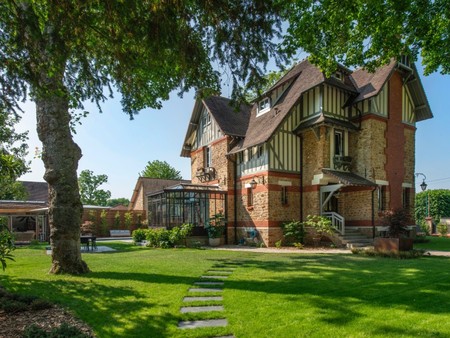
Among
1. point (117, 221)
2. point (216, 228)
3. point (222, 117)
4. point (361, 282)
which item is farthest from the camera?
point (117, 221)

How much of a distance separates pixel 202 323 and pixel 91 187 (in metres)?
60.3

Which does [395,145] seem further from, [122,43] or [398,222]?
[122,43]

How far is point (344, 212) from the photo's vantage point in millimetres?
17172

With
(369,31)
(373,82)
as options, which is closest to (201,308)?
(369,31)

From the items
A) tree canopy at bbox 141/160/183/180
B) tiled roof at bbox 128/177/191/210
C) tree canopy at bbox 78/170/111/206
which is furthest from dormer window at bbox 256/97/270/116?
tree canopy at bbox 78/170/111/206

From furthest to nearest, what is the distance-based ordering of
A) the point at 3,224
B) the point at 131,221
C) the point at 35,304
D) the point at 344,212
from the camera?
the point at 131,221, the point at 344,212, the point at 3,224, the point at 35,304

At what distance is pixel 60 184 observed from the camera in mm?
8250

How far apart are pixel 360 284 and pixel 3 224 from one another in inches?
256

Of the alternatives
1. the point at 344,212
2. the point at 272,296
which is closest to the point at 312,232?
the point at 344,212

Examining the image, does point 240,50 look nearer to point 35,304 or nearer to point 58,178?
point 35,304

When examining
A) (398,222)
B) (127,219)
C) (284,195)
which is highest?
(284,195)

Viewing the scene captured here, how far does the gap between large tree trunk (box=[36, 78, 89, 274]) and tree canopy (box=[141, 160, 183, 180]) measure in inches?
1621

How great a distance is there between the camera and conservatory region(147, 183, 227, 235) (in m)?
18.2

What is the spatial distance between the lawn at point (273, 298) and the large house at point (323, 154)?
7.48 m
